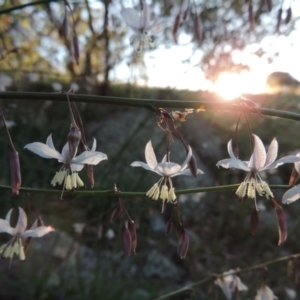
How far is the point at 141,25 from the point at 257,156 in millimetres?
898

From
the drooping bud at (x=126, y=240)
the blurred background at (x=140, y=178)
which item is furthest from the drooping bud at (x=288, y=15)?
the drooping bud at (x=126, y=240)

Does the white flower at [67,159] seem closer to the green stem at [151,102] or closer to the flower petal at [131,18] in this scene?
the green stem at [151,102]

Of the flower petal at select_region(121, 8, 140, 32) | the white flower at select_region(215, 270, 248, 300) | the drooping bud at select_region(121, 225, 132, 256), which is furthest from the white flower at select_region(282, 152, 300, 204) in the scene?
the flower petal at select_region(121, 8, 140, 32)

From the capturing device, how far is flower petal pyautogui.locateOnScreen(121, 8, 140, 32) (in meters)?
1.99

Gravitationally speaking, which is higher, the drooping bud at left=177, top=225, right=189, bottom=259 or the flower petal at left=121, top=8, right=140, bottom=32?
the flower petal at left=121, top=8, right=140, bottom=32

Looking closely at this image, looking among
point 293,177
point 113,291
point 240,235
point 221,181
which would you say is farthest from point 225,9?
point 293,177

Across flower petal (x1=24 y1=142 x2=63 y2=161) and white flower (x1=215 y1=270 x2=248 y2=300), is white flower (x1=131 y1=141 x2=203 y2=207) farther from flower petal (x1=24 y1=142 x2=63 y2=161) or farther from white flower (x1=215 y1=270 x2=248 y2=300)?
white flower (x1=215 y1=270 x2=248 y2=300)

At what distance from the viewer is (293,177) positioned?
1337mm

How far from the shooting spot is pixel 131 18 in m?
2.02

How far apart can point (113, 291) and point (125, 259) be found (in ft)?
1.09

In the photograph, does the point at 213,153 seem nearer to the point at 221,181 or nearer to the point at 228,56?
the point at 221,181

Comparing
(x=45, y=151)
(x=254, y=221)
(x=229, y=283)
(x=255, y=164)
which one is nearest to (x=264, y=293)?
(x=229, y=283)

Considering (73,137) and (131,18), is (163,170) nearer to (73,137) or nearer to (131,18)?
(73,137)

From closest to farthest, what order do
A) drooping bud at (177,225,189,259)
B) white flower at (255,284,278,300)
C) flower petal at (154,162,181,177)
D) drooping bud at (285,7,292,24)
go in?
flower petal at (154,162,181,177), drooping bud at (177,225,189,259), white flower at (255,284,278,300), drooping bud at (285,7,292,24)
